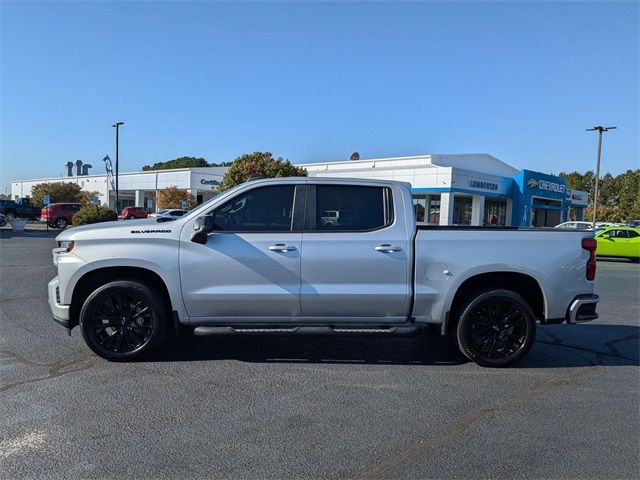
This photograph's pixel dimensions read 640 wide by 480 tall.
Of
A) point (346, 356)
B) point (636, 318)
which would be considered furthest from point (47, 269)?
point (636, 318)

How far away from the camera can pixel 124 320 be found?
504cm

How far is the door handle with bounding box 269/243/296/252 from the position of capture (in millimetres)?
4926

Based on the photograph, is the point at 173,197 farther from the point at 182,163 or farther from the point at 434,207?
the point at 182,163

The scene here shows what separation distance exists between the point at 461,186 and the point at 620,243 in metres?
17.7

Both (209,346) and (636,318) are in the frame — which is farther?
(636,318)

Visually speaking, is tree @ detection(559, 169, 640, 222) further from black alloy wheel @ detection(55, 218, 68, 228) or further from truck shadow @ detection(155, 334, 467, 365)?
truck shadow @ detection(155, 334, 467, 365)

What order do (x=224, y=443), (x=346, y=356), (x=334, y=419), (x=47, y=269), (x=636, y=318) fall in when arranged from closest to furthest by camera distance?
(x=224, y=443) < (x=334, y=419) < (x=346, y=356) < (x=636, y=318) < (x=47, y=269)

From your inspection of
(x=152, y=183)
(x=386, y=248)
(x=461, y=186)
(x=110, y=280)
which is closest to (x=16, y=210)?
(x=152, y=183)

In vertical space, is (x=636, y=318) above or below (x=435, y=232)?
below

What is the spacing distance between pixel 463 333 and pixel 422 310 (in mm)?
509

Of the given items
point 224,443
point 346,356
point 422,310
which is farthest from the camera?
point 346,356

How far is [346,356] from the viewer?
551 centimetres

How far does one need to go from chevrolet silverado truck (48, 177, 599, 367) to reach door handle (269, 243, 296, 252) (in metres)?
0.01

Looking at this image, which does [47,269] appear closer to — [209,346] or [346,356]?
[209,346]
